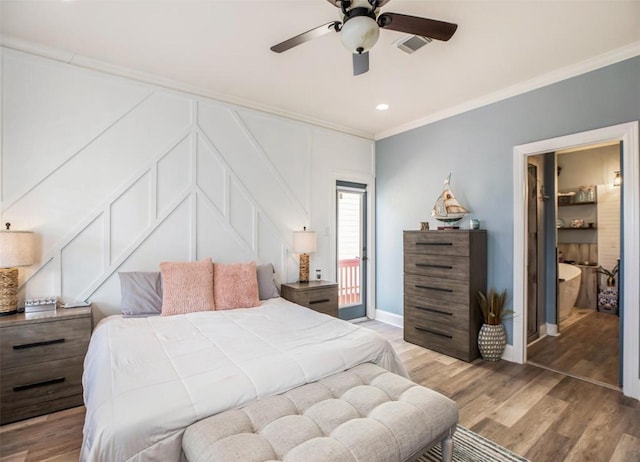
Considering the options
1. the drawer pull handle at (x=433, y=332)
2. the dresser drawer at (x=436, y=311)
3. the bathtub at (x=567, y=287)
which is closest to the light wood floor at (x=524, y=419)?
the drawer pull handle at (x=433, y=332)

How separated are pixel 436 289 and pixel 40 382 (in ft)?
11.6

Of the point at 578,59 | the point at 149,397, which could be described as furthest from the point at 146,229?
the point at 578,59

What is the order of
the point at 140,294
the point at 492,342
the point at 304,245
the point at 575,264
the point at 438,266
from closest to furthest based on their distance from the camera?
the point at 140,294
the point at 492,342
the point at 438,266
the point at 304,245
the point at 575,264

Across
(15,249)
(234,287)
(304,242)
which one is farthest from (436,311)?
(15,249)

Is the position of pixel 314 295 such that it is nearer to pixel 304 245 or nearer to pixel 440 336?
pixel 304 245

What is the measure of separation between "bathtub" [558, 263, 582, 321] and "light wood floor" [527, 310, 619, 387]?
20 cm

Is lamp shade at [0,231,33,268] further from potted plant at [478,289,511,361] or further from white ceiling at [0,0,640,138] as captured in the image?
potted plant at [478,289,511,361]

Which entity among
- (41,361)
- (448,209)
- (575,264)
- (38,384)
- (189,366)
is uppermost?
(448,209)

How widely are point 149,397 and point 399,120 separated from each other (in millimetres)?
4008

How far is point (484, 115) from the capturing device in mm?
3441

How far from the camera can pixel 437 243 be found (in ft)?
11.2

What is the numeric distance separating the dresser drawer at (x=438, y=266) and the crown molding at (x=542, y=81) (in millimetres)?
1743

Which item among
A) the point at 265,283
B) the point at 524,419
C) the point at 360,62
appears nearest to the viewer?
the point at 360,62

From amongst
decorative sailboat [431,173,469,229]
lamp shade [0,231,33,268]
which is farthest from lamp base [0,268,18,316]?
decorative sailboat [431,173,469,229]
